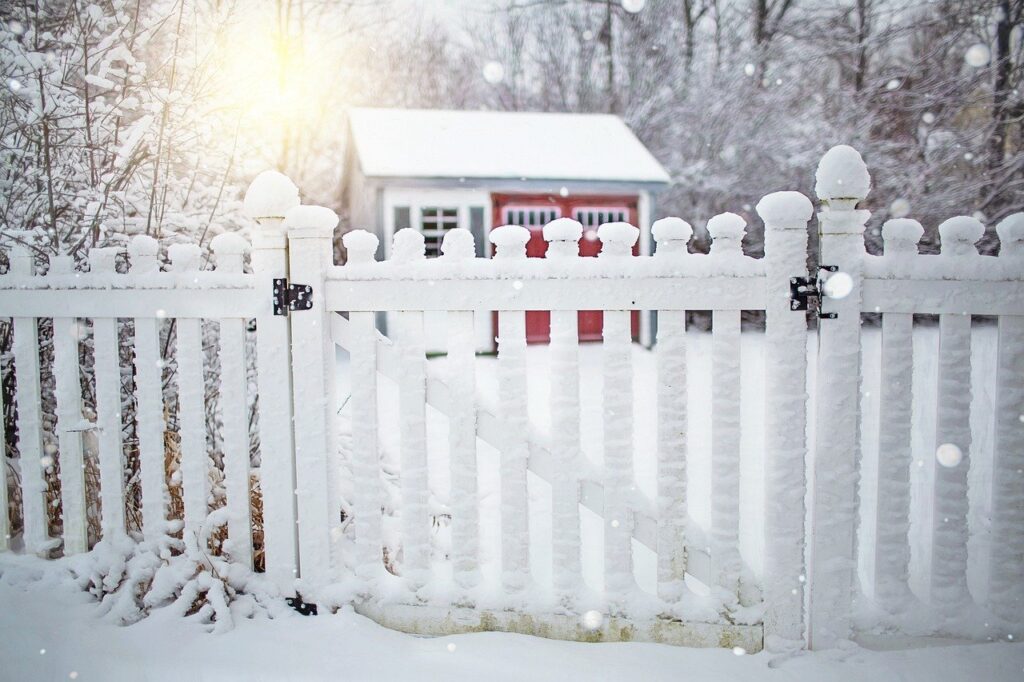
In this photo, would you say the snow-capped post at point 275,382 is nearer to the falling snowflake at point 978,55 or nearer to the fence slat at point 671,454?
the fence slat at point 671,454

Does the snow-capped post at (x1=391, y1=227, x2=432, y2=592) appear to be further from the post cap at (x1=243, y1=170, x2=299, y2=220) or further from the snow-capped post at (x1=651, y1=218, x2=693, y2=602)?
the snow-capped post at (x1=651, y1=218, x2=693, y2=602)

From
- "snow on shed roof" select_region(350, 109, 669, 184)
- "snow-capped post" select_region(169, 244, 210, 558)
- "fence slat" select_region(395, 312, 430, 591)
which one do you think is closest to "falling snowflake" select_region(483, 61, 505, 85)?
"snow on shed roof" select_region(350, 109, 669, 184)

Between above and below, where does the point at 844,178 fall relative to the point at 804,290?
above

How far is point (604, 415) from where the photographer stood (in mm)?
2297

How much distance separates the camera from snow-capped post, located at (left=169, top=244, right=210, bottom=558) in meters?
2.53

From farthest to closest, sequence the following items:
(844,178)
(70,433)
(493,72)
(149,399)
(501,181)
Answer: (493,72), (501,181), (70,433), (149,399), (844,178)

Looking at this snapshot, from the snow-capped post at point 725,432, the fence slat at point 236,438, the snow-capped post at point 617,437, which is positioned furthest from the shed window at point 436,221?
the snow-capped post at point 725,432

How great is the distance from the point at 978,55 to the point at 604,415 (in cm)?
1031

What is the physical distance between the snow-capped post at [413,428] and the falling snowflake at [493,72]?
20.3 m

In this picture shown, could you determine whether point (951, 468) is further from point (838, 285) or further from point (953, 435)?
point (838, 285)

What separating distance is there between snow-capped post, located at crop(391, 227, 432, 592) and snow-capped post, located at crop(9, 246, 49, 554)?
61.4 inches

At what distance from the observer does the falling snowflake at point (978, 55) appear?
9.29 meters

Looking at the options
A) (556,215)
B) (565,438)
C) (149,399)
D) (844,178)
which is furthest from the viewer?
(556,215)

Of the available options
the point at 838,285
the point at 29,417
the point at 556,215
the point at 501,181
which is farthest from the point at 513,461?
the point at 556,215
